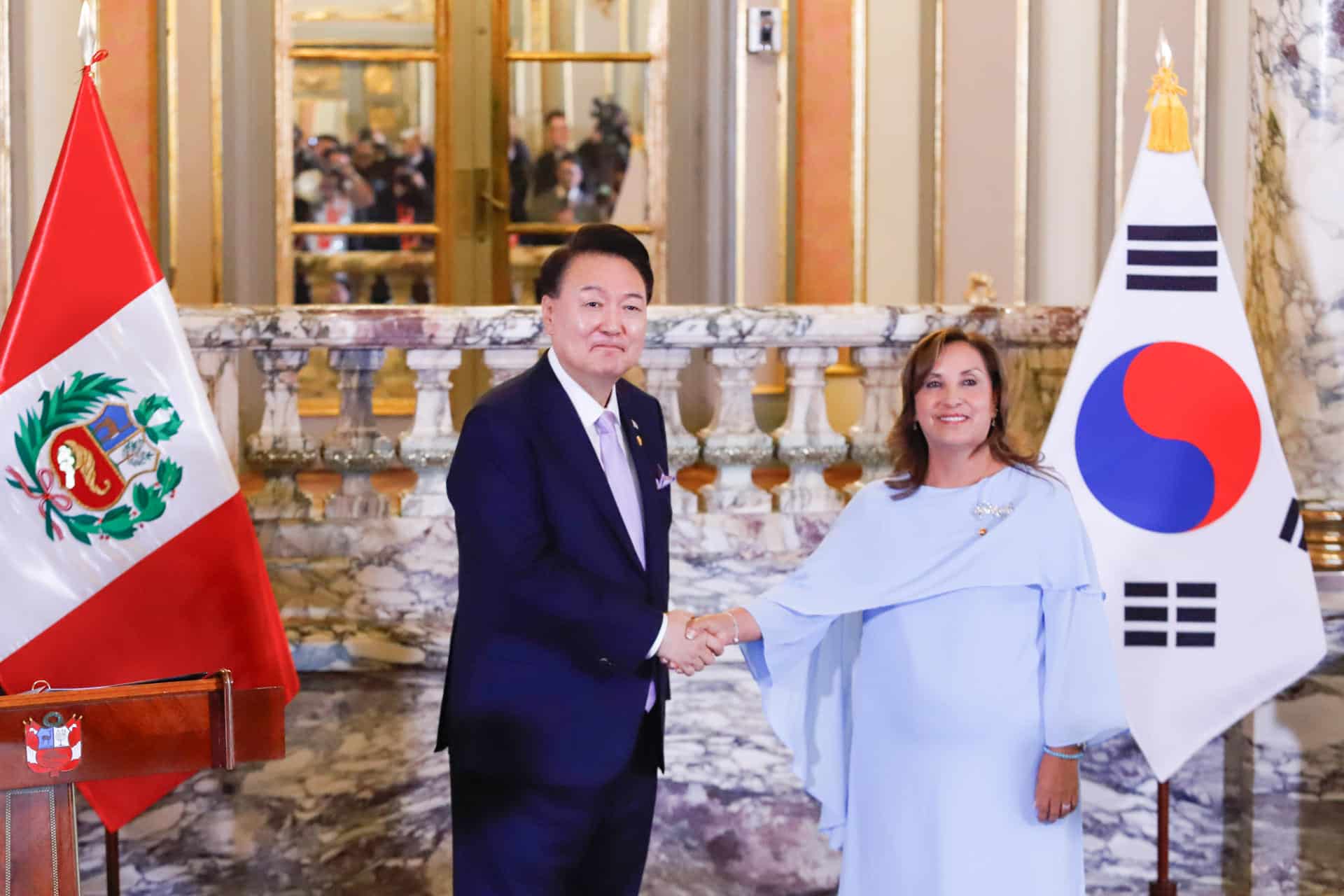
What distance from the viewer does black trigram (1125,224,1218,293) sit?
327 cm

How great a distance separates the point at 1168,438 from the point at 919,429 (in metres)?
0.98

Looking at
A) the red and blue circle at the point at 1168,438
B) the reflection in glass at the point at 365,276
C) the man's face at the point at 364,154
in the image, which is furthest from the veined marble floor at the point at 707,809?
the man's face at the point at 364,154

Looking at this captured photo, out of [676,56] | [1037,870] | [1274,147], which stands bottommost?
[1037,870]

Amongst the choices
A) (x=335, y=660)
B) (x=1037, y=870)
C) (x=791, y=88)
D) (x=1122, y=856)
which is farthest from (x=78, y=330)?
(x=791, y=88)

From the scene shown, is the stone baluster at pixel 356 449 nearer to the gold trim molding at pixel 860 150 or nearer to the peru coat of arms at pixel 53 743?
the peru coat of arms at pixel 53 743

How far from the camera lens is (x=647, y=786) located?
8.34 feet

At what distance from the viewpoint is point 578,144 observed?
6648 mm

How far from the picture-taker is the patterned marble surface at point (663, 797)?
11.5ft

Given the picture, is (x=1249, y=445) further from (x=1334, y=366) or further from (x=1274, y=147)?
(x=1274, y=147)

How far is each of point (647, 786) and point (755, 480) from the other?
2.98m

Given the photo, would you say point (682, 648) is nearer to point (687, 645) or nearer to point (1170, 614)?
point (687, 645)

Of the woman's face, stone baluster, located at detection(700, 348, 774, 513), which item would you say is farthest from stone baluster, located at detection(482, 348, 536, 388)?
the woman's face

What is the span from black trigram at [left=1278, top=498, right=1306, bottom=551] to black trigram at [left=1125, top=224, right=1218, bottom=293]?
0.50m

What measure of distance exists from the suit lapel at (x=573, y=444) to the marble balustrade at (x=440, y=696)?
1.33 metres
